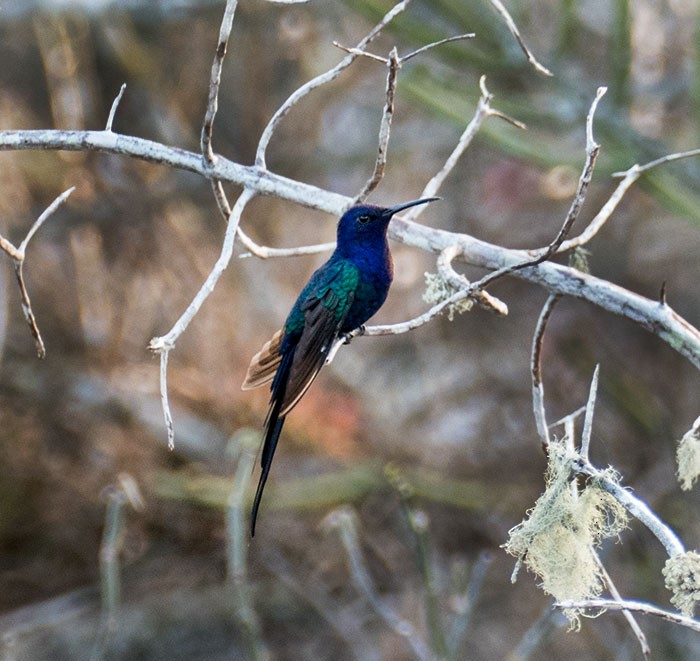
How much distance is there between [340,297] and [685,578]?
5.03 feet

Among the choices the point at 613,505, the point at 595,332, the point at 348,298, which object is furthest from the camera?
the point at 595,332

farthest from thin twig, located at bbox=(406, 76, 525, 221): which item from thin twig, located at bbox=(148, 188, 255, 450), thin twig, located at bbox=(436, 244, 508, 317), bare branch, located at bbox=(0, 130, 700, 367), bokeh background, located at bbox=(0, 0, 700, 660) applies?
bokeh background, located at bbox=(0, 0, 700, 660)

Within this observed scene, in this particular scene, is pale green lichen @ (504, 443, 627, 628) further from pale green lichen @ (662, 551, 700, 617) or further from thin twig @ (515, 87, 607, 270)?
thin twig @ (515, 87, 607, 270)

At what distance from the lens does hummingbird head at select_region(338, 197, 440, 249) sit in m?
3.26

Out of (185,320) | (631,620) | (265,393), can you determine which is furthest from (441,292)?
(265,393)

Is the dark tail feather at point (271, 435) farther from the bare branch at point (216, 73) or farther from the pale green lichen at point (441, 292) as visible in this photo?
the bare branch at point (216, 73)

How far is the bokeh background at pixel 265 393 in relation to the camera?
643cm

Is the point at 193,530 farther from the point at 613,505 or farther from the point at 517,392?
the point at 613,505

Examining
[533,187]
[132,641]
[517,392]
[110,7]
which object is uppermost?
[110,7]

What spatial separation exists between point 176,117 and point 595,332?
333cm

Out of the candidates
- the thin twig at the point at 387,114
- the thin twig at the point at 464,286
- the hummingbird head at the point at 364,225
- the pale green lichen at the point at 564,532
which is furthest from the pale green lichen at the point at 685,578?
the hummingbird head at the point at 364,225

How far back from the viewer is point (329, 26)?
764 centimetres

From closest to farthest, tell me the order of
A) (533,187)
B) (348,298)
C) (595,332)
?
(348,298)
(595,332)
(533,187)

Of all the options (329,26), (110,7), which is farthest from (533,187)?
(110,7)
